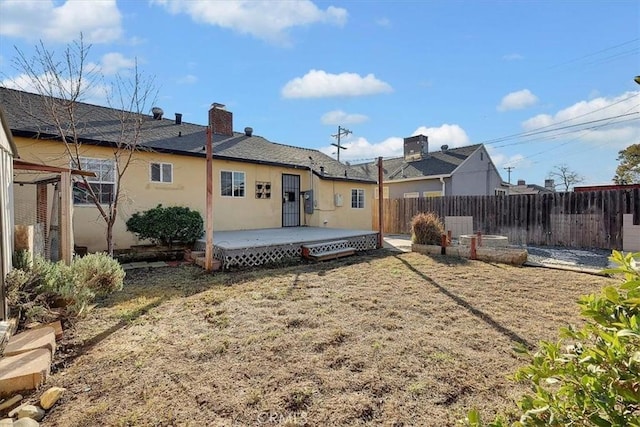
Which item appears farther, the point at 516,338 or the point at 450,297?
the point at 450,297

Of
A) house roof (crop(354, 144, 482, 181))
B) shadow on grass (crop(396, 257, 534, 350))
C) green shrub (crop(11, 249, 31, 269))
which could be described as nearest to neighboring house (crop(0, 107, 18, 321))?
green shrub (crop(11, 249, 31, 269))

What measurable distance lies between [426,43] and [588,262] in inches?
313

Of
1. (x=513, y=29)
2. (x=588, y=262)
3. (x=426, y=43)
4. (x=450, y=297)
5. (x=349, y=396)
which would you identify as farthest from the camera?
(x=426, y=43)

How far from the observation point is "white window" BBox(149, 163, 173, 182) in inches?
383

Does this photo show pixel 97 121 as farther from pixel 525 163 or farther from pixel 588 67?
pixel 525 163

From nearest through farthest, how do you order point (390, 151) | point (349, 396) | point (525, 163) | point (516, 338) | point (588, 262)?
point (349, 396), point (516, 338), point (588, 262), point (390, 151), point (525, 163)

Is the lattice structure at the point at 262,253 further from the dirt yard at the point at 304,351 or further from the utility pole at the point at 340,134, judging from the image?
the utility pole at the point at 340,134

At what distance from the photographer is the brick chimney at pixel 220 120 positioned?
44.5ft

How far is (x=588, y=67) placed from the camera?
17078 millimetres

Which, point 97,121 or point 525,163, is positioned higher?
point 525,163

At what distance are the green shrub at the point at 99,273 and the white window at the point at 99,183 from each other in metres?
4.35

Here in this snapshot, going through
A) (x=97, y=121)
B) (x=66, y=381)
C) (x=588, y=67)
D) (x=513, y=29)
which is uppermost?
(x=588, y=67)

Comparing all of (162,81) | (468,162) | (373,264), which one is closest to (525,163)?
(468,162)

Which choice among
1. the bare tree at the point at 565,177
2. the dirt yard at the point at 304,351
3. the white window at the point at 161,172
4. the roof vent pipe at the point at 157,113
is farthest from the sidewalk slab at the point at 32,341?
the bare tree at the point at 565,177
